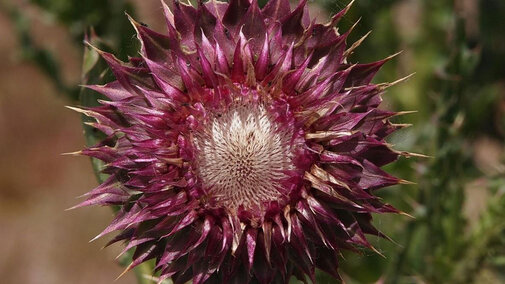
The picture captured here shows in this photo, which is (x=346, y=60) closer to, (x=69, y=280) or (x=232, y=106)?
(x=232, y=106)

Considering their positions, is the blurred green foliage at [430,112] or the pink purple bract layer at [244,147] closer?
the pink purple bract layer at [244,147]

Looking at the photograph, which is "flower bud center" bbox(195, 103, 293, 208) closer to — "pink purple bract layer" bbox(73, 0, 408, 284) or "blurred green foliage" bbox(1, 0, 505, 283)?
"pink purple bract layer" bbox(73, 0, 408, 284)

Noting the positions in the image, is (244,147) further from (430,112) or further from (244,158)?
(430,112)

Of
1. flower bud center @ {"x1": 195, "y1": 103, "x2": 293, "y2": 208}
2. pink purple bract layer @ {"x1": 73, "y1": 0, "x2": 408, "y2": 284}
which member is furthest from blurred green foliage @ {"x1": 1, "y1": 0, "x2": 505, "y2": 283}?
flower bud center @ {"x1": 195, "y1": 103, "x2": 293, "y2": 208}

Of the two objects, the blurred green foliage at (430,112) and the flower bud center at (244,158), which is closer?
the flower bud center at (244,158)

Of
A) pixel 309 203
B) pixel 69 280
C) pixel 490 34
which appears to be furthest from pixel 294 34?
pixel 69 280

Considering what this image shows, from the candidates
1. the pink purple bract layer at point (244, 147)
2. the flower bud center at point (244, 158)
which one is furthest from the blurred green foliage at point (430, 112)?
the flower bud center at point (244, 158)

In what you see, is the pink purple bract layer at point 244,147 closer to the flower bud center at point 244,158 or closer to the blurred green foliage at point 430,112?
the flower bud center at point 244,158
